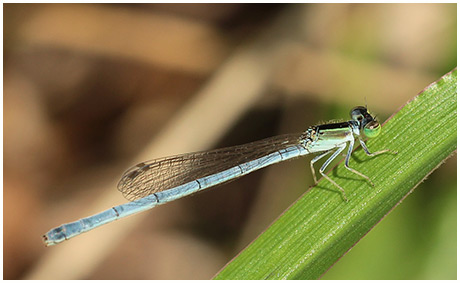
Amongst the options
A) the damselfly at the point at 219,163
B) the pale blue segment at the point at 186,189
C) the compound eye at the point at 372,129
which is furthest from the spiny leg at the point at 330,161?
the compound eye at the point at 372,129

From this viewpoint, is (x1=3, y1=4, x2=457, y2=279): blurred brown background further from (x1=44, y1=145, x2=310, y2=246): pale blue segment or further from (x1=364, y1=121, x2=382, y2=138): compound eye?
(x1=364, y1=121, x2=382, y2=138): compound eye

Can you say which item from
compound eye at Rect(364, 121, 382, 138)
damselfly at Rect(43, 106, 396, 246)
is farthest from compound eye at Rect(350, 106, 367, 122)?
compound eye at Rect(364, 121, 382, 138)

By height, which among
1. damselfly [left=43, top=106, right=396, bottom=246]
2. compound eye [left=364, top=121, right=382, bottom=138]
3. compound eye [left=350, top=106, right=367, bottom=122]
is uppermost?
damselfly [left=43, top=106, right=396, bottom=246]

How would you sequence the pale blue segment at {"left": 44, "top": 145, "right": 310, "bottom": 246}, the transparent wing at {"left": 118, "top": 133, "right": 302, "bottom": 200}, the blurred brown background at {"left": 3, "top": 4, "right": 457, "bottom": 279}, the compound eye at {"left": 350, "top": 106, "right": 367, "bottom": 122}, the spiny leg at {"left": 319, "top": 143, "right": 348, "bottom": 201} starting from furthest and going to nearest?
the blurred brown background at {"left": 3, "top": 4, "right": 457, "bottom": 279}
the transparent wing at {"left": 118, "top": 133, "right": 302, "bottom": 200}
the compound eye at {"left": 350, "top": 106, "right": 367, "bottom": 122}
the pale blue segment at {"left": 44, "top": 145, "right": 310, "bottom": 246}
the spiny leg at {"left": 319, "top": 143, "right": 348, "bottom": 201}

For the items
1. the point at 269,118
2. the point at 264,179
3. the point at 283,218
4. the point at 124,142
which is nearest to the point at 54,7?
the point at 124,142

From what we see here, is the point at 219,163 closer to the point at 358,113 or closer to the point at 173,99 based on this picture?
the point at 173,99

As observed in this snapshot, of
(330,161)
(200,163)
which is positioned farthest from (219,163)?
(330,161)
